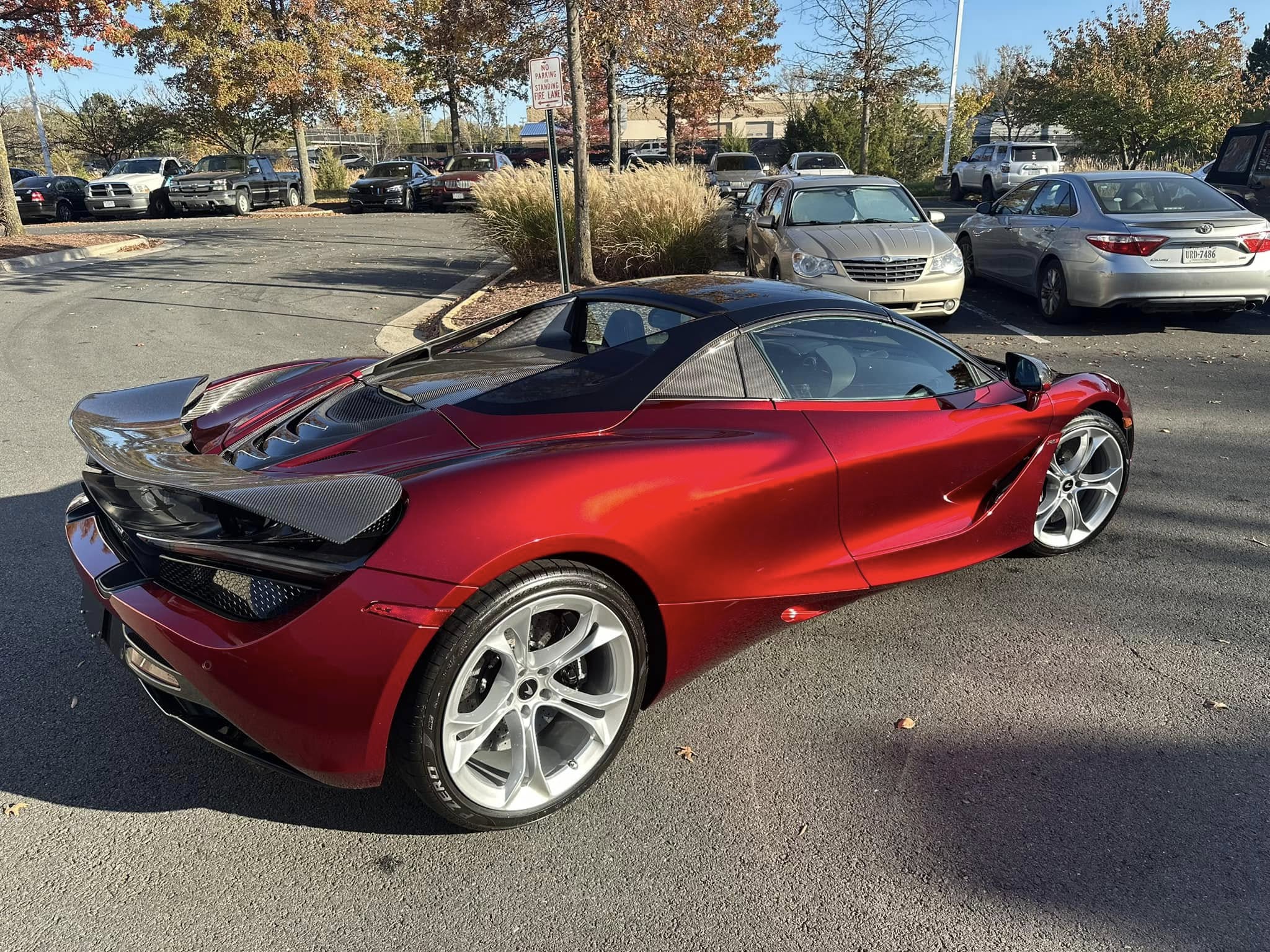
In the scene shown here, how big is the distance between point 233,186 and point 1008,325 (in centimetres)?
2343

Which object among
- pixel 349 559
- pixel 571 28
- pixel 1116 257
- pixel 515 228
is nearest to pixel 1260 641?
pixel 349 559

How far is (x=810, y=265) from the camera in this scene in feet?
30.1

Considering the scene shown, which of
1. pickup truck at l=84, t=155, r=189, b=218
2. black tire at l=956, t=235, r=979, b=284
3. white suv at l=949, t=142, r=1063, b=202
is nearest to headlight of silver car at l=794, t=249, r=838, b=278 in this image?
black tire at l=956, t=235, r=979, b=284

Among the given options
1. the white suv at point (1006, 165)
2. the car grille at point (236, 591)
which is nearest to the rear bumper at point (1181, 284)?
the car grille at point (236, 591)

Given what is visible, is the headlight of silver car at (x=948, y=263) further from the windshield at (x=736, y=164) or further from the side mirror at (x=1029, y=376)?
the windshield at (x=736, y=164)

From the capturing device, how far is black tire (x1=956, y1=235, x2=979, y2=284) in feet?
38.3

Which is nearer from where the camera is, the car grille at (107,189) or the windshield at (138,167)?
the car grille at (107,189)

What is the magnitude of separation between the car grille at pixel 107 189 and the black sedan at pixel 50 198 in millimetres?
1441

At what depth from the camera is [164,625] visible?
91.8 inches

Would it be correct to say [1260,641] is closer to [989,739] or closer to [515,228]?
[989,739]

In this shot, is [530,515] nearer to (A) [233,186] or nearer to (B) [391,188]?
(B) [391,188]

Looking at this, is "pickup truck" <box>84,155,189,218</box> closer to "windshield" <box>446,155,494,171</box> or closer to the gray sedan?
"windshield" <box>446,155,494,171</box>

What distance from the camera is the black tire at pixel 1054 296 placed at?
9.42m

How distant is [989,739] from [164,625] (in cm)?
249
